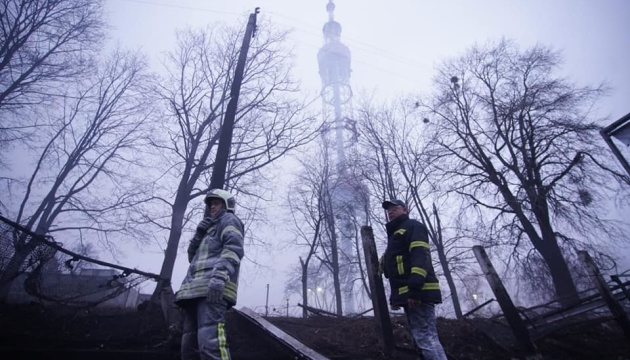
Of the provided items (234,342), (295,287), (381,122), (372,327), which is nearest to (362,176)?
(381,122)

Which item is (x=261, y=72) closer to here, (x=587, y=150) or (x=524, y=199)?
(x=524, y=199)

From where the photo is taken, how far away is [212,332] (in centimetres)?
308

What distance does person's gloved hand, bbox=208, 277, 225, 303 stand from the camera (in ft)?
10.3

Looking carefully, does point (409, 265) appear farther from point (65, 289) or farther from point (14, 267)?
point (14, 267)

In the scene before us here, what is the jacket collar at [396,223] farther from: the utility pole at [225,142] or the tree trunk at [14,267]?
the tree trunk at [14,267]

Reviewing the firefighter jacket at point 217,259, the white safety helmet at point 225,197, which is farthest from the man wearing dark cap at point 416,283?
the white safety helmet at point 225,197

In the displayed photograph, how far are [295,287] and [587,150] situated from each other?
3994 cm

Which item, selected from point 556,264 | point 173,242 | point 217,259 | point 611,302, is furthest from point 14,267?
point 556,264

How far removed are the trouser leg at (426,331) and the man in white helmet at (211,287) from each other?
2.46 metres

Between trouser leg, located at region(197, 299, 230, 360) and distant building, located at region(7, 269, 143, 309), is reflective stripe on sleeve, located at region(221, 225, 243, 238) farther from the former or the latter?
distant building, located at region(7, 269, 143, 309)

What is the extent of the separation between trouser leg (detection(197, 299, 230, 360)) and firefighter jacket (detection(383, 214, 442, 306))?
2.33m

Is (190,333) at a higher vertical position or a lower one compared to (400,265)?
lower

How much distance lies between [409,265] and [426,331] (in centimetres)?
87

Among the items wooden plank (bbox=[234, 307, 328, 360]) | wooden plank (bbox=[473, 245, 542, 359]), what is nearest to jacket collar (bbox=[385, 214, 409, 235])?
wooden plank (bbox=[234, 307, 328, 360])
